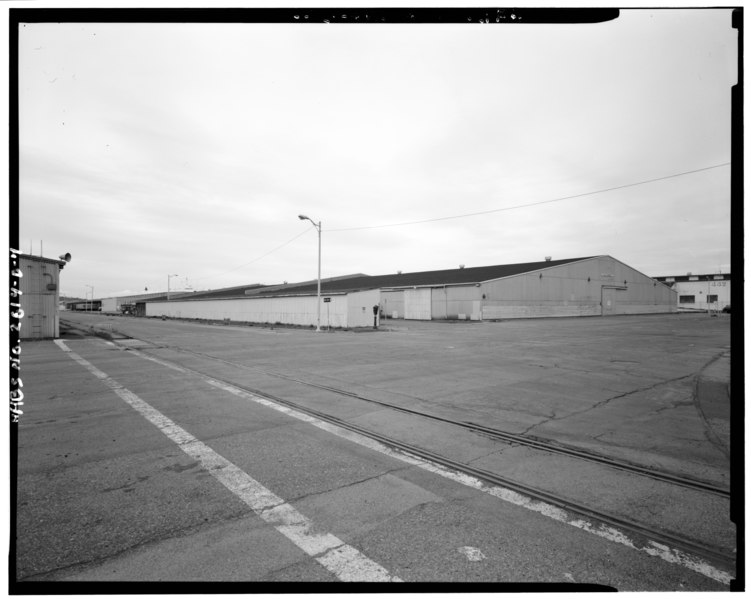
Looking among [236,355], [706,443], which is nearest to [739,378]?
[706,443]

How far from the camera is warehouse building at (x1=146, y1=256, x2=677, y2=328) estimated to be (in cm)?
3604

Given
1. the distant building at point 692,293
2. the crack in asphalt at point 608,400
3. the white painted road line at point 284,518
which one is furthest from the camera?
the distant building at point 692,293

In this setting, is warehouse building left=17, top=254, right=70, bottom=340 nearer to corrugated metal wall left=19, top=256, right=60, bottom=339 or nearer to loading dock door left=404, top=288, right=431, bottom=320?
corrugated metal wall left=19, top=256, right=60, bottom=339

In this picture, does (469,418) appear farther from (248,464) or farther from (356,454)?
(248,464)

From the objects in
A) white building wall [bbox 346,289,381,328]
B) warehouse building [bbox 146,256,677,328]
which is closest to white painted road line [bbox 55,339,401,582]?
white building wall [bbox 346,289,381,328]

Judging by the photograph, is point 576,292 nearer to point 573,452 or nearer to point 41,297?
point 573,452

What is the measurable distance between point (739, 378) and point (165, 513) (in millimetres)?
3866

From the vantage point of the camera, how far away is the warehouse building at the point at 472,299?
118 feet

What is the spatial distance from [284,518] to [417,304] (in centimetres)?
4739

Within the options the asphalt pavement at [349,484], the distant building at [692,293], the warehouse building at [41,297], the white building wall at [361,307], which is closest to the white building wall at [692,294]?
the distant building at [692,293]

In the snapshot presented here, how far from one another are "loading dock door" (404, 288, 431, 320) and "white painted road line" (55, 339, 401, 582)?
146ft

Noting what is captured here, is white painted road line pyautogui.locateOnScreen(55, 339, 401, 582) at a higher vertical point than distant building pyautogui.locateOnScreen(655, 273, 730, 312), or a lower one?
lower

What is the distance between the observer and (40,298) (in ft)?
71.2

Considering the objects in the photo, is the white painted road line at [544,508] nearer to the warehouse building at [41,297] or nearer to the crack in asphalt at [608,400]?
the crack in asphalt at [608,400]
